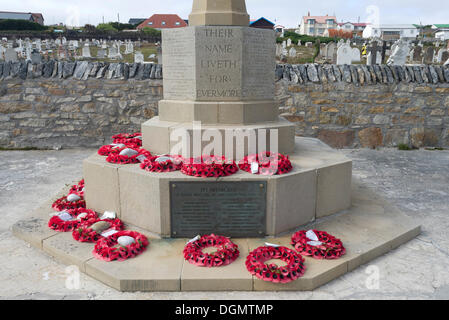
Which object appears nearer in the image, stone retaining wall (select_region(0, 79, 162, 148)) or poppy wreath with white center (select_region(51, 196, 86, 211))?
poppy wreath with white center (select_region(51, 196, 86, 211))

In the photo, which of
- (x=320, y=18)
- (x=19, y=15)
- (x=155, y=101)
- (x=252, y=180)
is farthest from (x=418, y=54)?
(x=320, y=18)

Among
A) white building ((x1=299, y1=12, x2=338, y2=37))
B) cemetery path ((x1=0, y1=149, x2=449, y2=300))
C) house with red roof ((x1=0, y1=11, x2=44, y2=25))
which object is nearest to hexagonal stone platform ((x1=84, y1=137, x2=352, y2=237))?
cemetery path ((x1=0, y1=149, x2=449, y2=300))

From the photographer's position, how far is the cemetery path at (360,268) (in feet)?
9.06

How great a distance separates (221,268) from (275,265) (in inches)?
17.4

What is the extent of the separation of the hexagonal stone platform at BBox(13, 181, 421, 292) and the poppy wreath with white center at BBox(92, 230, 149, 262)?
57mm

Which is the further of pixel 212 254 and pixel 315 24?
pixel 315 24

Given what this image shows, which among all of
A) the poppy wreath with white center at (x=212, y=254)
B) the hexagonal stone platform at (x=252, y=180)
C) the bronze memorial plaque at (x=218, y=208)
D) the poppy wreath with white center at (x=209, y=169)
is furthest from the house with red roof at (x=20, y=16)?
the poppy wreath with white center at (x=212, y=254)

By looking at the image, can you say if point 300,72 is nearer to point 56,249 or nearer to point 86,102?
point 86,102

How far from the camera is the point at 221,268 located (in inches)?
116

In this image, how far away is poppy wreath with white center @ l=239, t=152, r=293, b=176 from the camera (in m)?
3.53

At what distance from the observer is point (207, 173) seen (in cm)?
344

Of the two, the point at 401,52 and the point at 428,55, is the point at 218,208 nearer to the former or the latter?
the point at 401,52

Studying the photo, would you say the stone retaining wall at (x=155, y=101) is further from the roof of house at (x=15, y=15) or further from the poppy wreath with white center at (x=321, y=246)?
the roof of house at (x=15, y=15)

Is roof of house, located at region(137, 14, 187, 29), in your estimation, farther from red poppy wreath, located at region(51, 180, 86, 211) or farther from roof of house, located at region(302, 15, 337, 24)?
red poppy wreath, located at region(51, 180, 86, 211)
